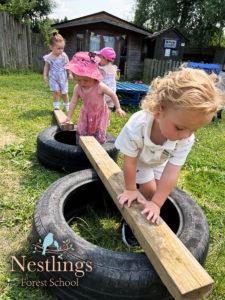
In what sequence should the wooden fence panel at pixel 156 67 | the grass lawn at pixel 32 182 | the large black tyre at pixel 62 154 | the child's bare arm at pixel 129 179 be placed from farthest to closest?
the wooden fence panel at pixel 156 67 → the large black tyre at pixel 62 154 → the grass lawn at pixel 32 182 → the child's bare arm at pixel 129 179

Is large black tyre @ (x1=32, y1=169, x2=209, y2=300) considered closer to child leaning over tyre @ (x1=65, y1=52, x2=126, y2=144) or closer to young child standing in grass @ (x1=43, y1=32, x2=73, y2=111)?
child leaning over tyre @ (x1=65, y1=52, x2=126, y2=144)

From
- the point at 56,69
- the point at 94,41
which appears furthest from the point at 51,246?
the point at 94,41

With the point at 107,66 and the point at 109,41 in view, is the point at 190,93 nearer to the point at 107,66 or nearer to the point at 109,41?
the point at 107,66

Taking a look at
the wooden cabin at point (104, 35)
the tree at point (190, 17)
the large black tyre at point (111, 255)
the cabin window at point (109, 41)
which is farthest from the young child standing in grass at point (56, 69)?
the tree at point (190, 17)

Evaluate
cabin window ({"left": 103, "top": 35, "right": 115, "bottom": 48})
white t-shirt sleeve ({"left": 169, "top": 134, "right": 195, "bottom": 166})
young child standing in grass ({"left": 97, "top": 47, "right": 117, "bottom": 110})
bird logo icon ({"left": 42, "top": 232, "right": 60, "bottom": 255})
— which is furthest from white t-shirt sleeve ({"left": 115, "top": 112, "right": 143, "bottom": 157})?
cabin window ({"left": 103, "top": 35, "right": 115, "bottom": 48})

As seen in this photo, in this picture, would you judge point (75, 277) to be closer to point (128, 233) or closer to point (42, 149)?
point (128, 233)

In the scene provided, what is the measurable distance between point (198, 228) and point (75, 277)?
0.94 m

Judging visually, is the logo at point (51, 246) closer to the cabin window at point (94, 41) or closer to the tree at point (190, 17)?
the cabin window at point (94, 41)

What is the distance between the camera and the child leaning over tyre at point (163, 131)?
183cm

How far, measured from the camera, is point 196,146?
572 cm

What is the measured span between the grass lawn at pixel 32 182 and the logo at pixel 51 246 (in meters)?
0.32

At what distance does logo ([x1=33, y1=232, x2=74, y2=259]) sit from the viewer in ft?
6.80

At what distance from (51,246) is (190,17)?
2678 centimetres

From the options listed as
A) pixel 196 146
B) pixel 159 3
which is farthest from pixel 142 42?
pixel 196 146
